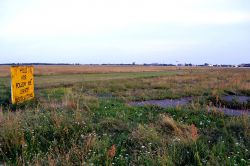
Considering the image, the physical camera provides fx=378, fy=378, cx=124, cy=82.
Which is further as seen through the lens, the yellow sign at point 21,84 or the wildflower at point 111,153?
the yellow sign at point 21,84

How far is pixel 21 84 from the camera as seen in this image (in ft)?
49.0

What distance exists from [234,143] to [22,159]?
397 centimetres

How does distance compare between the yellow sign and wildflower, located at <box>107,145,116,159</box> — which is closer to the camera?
wildflower, located at <box>107,145,116,159</box>

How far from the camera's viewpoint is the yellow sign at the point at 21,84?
46.9 ft

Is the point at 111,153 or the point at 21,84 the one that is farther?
the point at 21,84

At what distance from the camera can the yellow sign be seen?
46.9 feet

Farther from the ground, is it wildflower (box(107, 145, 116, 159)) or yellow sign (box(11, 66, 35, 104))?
yellow sign (box(11, 66, 35, 104))

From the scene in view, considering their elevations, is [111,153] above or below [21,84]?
below

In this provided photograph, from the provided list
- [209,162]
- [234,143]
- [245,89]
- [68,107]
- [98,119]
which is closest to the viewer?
[209,162]

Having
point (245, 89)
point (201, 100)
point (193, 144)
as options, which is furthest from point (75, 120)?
point (245, 89)

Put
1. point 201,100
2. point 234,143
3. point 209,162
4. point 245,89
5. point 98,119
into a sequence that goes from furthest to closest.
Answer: point 245,89
point 201,100
point 98,119
point 234,143
point 209,162

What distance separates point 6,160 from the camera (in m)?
6.70

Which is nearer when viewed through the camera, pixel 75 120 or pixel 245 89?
pixel 75 120

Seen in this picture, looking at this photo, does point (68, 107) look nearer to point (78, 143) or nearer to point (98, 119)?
point (98, 119)
